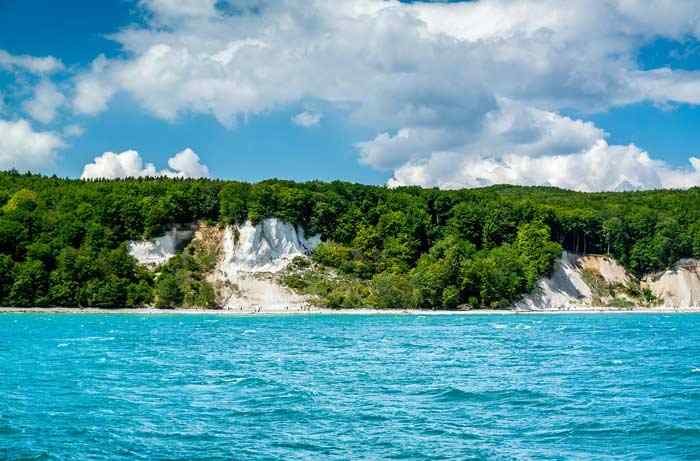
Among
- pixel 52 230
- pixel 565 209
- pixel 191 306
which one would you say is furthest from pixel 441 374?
pixel 565 209

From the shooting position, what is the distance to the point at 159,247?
148m

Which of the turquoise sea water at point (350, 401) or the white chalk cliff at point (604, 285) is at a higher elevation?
the white chalk cliff at point (604, 285)

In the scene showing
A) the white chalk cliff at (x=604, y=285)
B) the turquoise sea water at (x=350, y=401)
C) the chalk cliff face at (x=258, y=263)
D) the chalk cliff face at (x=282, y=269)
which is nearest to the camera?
the turquoise sea water at (x=350, y=401)

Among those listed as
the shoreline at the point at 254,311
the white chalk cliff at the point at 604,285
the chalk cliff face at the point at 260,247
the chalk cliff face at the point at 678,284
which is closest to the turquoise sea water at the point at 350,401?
the shoreline at the point at 254,311

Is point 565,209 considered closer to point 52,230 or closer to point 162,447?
point 52,230

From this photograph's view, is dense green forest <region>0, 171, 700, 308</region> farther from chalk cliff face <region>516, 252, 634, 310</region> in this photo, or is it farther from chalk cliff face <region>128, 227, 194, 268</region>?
chalk cliff face <region>516, 252, 634, 310</region>

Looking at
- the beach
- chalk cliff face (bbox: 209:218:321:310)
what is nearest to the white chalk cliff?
the beach

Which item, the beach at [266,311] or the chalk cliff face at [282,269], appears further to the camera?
the chalk cliff face at [282,269]

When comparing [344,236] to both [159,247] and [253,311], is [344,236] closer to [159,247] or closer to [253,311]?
[253,311]

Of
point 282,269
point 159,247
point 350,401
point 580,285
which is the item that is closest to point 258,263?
point 282,269

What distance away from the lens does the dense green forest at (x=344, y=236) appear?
13325 cm

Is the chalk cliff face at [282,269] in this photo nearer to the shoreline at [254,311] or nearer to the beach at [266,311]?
the beach at [266,311]

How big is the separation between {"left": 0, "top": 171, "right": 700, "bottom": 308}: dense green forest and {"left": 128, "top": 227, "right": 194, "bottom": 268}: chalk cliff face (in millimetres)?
1707

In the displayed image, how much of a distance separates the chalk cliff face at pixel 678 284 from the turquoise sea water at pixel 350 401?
103 meters
